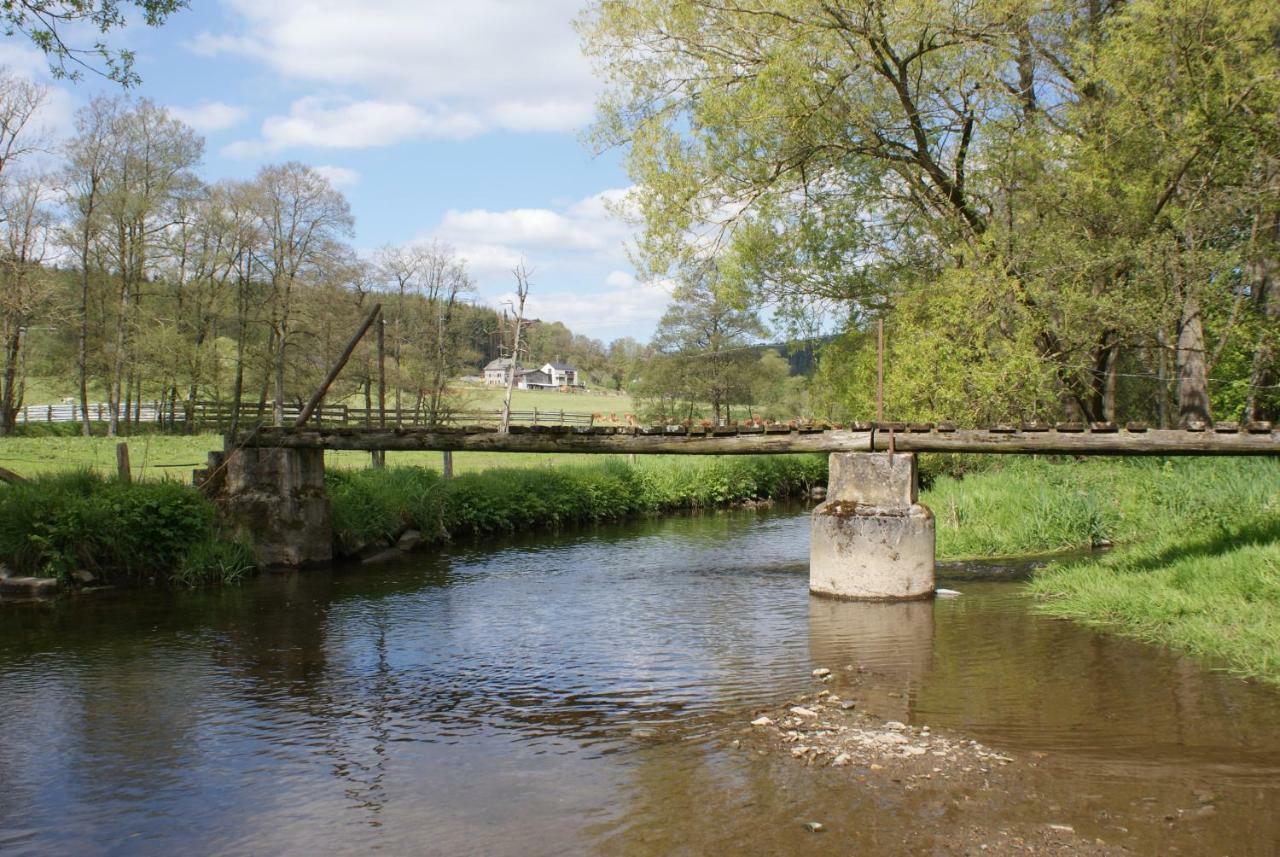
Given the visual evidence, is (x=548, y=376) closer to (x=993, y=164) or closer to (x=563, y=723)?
(x=993, y=164)

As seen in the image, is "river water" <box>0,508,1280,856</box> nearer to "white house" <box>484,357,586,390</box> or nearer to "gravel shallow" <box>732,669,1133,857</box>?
"gravel shallow" <box>732,669,1133,857</box>

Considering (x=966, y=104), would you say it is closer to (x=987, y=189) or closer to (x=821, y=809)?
(x=987, y=189)

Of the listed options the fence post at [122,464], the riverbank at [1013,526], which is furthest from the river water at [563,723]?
the fence post at [122,464]

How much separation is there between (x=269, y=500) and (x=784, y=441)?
822cm

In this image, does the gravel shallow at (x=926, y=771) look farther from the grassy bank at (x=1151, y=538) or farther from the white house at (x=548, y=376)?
the white house at (x=548, y=376)

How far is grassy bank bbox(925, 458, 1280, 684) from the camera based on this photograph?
8586 mm

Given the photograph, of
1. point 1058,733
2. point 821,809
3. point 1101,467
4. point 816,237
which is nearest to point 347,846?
point 821,809

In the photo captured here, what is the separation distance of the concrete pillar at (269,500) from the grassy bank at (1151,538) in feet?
34.3

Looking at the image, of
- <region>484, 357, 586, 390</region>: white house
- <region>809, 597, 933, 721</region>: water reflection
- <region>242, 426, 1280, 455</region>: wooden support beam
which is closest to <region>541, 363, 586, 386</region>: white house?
<region>484, 357, 586, 390</region>: white house

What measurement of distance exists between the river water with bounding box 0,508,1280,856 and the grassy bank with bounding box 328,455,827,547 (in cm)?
466

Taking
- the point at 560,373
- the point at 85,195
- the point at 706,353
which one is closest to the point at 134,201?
the point at 85,195

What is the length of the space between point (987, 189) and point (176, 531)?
15.7 m

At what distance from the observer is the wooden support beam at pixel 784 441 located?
404 inches

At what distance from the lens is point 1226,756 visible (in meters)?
5.69
